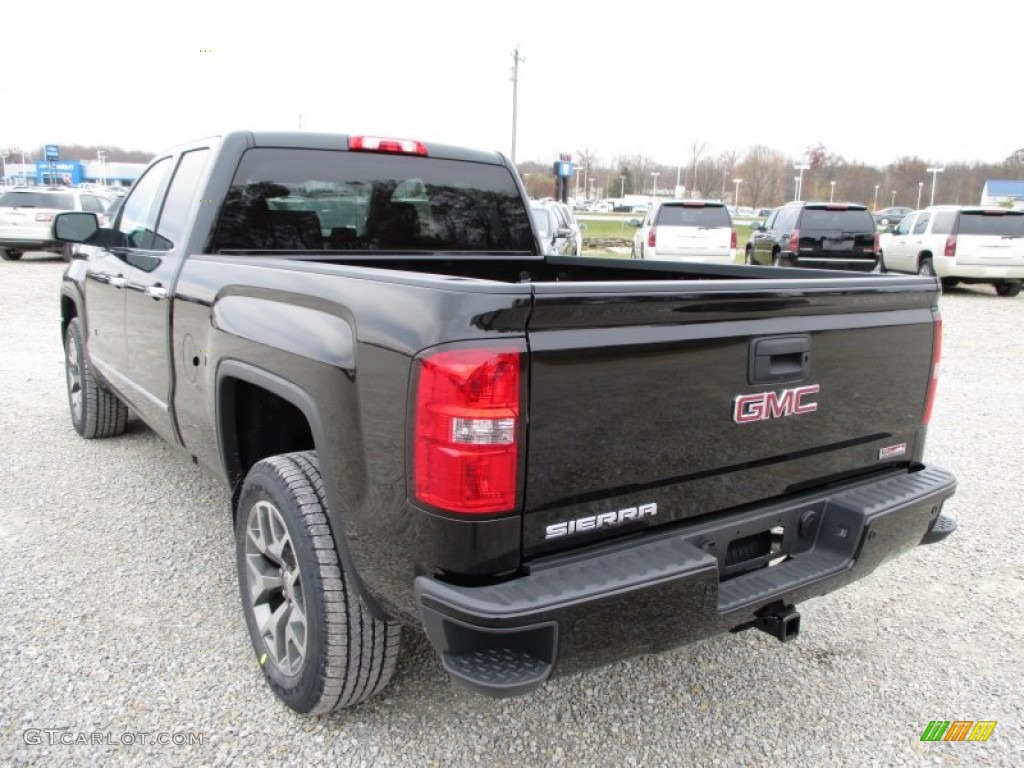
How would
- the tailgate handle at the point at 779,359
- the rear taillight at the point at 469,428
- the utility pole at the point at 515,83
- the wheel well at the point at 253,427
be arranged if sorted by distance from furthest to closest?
the utility pole at the point at 515,83 < the wheel well at the point at 253,427 < the tailgate handle at the point at 779,359 < the rear taillight at the point at 469,428

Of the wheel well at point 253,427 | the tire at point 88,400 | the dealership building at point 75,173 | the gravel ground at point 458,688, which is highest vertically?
the dealership building at point 75,173

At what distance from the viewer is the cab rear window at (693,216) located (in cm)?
1491

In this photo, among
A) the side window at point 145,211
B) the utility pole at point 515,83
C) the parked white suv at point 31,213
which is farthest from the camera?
the utility pole at point 515,83

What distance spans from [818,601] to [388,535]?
7.26ft

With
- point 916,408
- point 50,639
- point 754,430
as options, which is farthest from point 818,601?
point 50,639

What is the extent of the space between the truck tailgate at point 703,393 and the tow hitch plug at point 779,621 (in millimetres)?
326

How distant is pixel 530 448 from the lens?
75.0 inches

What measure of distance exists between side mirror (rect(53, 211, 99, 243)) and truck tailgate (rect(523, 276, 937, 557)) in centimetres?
345

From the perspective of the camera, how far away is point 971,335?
10.8 m

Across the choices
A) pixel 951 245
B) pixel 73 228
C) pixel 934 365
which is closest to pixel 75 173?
pixel 951 245

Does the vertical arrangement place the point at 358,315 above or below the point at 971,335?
above

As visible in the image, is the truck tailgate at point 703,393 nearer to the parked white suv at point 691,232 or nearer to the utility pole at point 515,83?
the parked white suv at point 691,232

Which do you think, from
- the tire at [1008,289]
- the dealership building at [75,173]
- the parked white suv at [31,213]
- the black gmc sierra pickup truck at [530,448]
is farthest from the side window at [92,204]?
the dealership building at [75,173]

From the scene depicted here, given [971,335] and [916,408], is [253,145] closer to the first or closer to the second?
[916,408]
